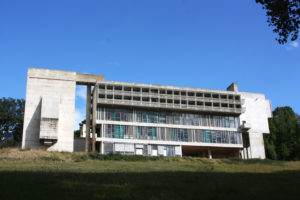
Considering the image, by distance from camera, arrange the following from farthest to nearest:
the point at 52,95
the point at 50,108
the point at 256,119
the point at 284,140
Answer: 1. the point at 284,140
2. the point at 256,119
3. the point at 52,95
4. the point at 50,108

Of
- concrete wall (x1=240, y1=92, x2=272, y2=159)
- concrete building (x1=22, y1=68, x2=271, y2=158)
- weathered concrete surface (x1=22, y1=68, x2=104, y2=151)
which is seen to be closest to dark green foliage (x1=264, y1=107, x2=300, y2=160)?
concrete wall (x1=240, y1=92, x2=272, y2=159)

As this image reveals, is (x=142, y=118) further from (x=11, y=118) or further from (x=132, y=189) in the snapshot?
(x=132, y=189)

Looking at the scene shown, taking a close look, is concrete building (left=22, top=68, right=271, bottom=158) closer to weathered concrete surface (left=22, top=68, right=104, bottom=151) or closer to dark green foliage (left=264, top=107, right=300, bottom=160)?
weathered concrete surface (left=22, top=68, right=104, bottom=151)

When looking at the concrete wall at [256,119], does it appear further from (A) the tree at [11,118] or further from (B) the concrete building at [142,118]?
(A) the tree at [11,118]

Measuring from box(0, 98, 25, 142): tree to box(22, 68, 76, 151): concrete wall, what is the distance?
20831 mm

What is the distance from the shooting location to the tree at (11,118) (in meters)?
80.6

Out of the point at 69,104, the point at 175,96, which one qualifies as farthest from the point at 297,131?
the point at 69,104

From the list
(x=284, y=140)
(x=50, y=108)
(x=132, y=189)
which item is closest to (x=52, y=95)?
(x=50, y=108)

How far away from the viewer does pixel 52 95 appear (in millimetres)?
63781

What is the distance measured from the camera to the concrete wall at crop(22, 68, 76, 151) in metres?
61.4

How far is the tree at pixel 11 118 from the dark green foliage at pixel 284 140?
177ft

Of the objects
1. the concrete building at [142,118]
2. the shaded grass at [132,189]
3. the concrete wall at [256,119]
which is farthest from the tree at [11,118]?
the shaded grass at [132,189]

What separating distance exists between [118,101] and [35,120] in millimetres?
14554

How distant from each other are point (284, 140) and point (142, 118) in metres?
33.4
